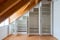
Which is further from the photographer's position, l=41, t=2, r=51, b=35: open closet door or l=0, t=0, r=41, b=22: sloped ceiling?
l=41, t=2, r=51, b=35: open closet door

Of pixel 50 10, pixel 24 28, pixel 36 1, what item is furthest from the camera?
pixel 24 28

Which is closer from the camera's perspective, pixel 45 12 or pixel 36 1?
pixel 36 1

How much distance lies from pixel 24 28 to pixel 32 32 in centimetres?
70

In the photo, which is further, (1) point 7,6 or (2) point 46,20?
(2) point 46,20

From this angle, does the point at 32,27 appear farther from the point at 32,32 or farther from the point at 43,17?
the point at 43,17

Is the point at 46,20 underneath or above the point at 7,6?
underneath

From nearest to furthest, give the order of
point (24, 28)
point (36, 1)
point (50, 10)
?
point (36, 1), point (50, 10), point (24, 28)

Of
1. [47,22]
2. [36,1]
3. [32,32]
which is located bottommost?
[32,32]

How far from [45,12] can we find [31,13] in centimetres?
93

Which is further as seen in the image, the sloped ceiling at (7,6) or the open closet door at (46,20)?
the open closet door at (46,20)

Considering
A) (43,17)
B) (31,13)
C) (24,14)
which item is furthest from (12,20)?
(43,17)

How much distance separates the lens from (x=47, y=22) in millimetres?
8609

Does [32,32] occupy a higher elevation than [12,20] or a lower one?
lower

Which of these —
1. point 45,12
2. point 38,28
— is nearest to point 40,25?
point 38,28
